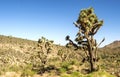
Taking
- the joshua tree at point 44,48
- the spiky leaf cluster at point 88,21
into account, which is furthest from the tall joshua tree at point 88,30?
the joshua tree at point 44,48

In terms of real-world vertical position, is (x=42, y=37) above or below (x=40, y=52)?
above

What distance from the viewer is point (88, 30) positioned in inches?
1116

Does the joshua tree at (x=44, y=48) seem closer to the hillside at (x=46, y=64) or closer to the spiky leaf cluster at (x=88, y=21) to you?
the hillside at (x=46, y=64)

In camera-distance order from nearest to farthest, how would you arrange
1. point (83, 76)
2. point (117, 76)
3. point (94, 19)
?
1. point (83, 76)
2. point (117, 76)
3. point (94, 19)

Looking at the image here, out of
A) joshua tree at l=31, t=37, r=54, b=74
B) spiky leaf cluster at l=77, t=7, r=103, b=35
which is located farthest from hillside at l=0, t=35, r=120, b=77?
spiky leaf cluster at l=77, t=7, r=103, b=35

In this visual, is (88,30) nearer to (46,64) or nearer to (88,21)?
(88,21)

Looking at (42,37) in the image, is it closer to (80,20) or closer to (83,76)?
Answer: (80,20)

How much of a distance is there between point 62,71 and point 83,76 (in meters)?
4.43

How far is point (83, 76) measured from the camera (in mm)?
25109

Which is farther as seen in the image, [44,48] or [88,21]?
[44,48]

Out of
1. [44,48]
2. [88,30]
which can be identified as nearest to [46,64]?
[44,48]

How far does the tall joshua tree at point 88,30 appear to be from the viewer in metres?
28.0

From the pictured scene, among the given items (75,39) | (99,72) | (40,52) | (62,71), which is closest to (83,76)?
(99,72)

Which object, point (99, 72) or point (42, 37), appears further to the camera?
point (42, 37)
